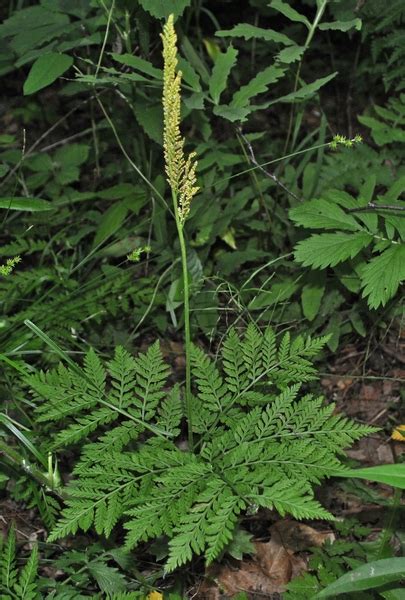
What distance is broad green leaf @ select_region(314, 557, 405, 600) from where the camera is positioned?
73.3 inches

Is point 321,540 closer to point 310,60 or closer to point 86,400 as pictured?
point 86,400

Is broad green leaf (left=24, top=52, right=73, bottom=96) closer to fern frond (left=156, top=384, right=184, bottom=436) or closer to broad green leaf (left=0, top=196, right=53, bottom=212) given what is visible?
broad green leaf (left=0, top=196, right=53, bottom=212)

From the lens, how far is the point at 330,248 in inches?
105

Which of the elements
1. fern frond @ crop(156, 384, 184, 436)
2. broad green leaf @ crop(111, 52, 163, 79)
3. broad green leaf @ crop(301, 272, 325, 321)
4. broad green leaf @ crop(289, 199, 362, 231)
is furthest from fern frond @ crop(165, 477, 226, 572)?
broad green leaf @ crop(111, 52, 163, 79)

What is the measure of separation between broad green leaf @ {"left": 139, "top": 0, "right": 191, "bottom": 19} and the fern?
1139mm

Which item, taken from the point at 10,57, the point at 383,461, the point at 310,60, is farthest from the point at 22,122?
the point at 383,461

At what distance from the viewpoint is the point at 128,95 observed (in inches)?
127

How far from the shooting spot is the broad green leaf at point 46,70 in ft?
9.27

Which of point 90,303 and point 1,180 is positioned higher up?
point 1,180

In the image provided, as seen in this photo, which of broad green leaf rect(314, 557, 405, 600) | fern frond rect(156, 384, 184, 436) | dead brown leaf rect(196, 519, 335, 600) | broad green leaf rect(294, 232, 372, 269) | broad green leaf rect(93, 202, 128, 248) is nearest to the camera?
broad green leaf rect(314, 557, 405, 600)

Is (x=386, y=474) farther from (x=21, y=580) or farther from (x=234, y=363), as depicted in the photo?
(x=21, y=580)

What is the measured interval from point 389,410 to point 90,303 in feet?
4.27

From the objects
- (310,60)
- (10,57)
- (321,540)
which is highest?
(10,57)

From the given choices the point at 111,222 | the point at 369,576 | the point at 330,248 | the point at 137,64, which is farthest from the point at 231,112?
the point at 369,576
